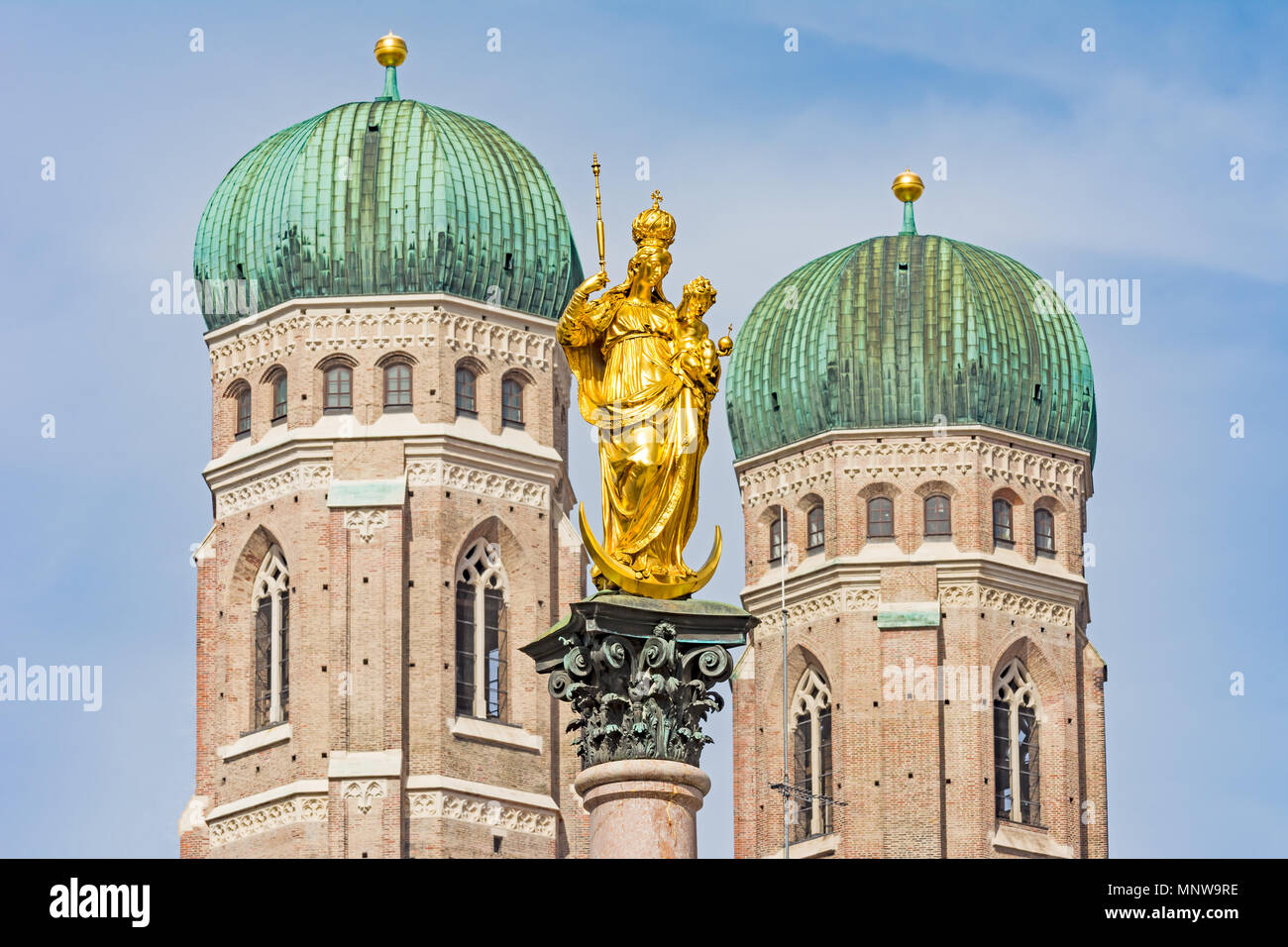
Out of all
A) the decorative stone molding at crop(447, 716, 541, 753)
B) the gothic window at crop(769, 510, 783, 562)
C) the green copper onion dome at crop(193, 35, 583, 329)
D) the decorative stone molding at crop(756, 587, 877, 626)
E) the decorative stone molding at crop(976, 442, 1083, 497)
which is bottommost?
the decorative stone molding at crop(447, 716, 541, 753)

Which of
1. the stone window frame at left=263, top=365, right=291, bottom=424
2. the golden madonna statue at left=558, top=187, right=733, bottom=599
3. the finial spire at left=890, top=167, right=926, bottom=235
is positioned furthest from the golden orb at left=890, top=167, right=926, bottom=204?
the golden madonna statue at left=558, top=187, right=733, bottom=599

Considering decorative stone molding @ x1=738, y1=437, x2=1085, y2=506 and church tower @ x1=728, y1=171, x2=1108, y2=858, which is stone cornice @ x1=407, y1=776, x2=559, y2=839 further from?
decorative stone molding @ x1=738, y1=437, x2=1085, y2=506

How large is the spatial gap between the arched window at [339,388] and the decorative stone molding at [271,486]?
132 cm

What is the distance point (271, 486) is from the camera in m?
81.8

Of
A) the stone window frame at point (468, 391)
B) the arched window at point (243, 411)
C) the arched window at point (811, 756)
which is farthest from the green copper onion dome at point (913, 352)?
the arched window at point (243, 411)

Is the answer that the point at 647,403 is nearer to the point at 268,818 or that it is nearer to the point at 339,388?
the point at 268,818

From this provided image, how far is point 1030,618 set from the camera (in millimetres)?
86438

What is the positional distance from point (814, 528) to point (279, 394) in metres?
11.6

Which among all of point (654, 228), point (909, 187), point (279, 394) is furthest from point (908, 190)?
point (654, 228)

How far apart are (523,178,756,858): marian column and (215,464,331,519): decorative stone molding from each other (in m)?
42.4

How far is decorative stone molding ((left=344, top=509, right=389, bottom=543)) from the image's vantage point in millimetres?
80062
